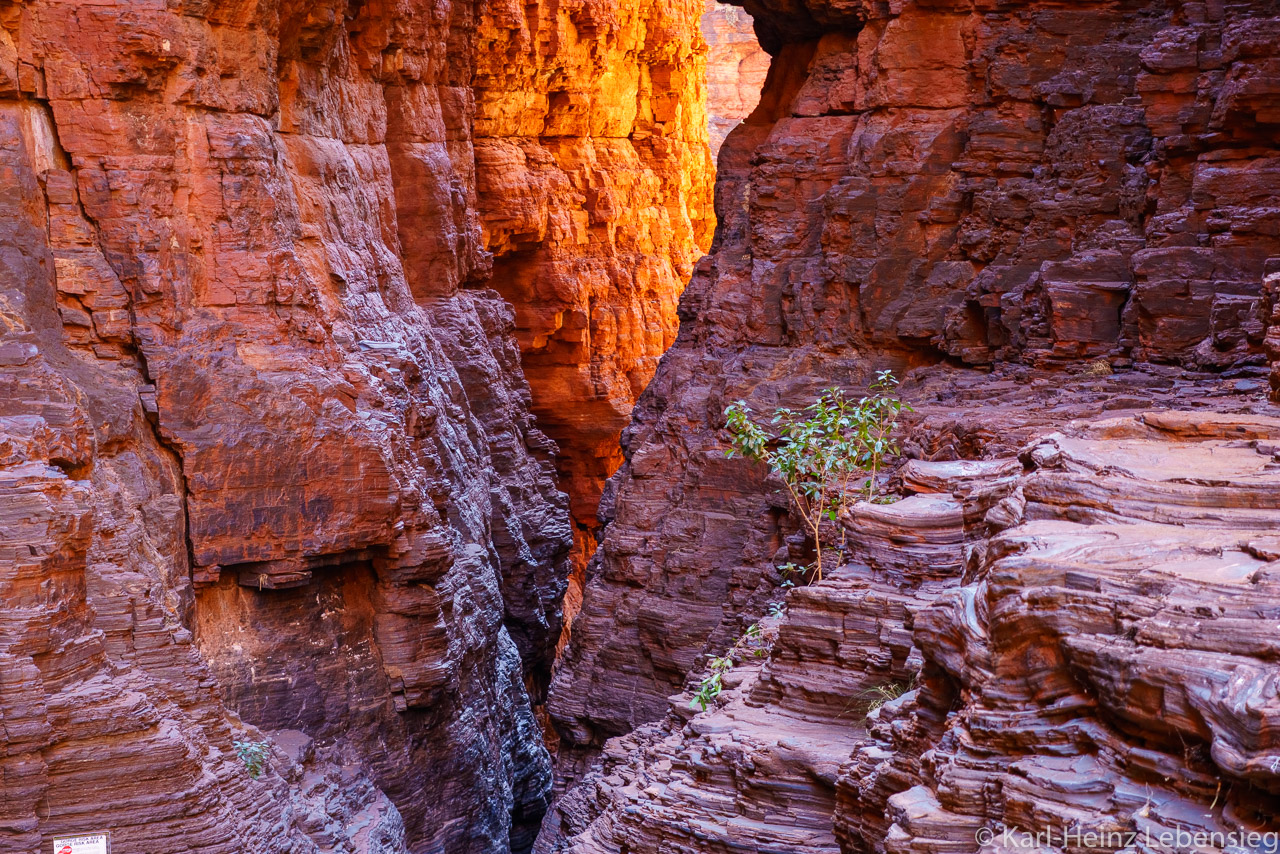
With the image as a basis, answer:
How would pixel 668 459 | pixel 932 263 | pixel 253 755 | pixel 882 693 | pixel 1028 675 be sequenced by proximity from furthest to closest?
1. pixel 668 459
2. pixel 932 263
3. pixel 253 755
4. pixel 882 693
5. pixel 1028 675

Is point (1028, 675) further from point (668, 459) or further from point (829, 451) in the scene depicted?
point (668, 459)

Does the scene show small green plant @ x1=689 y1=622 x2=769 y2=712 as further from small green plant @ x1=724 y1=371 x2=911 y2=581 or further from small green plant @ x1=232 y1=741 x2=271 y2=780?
small green plant @ x1=232 y1=741 x2=271 y2=780

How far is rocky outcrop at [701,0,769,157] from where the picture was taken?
54375 mm

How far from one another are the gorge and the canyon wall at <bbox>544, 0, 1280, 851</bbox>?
2.8 inches

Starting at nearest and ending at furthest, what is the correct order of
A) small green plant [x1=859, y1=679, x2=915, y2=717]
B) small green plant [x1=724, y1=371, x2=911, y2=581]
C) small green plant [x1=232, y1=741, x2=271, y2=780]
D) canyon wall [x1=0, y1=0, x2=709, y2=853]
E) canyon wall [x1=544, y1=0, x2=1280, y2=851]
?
1. small green plant [x1=859, y1=679, x2=915, y2=717]
2. canyon wall [x1=0, y1=0, x2=709, y2=853]
3. small green plant [x1=232, y1=741, x2=271, y2=780]
4. small green plant [x1=724, y1=371, x2=911, y2=581]
5. canyon wall [x1=544, y1=0, x2=1280, y2=851]

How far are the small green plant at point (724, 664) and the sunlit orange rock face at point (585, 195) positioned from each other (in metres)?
17.7

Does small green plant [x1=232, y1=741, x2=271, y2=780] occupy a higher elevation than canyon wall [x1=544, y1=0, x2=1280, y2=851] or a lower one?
lower

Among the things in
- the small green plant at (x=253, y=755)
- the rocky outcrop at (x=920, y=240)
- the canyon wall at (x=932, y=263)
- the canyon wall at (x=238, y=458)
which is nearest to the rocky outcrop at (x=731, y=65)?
the canyon wall at (x=238, y=458)

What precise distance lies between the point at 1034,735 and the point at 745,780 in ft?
16.1

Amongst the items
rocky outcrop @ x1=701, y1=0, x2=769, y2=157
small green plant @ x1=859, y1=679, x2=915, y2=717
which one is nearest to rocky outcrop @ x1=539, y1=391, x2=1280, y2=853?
small green plant @ x1=859, y1=679, x2=915, y2=717

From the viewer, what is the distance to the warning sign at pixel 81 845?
11.4 meters

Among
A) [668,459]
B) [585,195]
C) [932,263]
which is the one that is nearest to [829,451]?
[932,263]

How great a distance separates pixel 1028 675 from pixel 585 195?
28.9m

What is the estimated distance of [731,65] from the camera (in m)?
54.5
